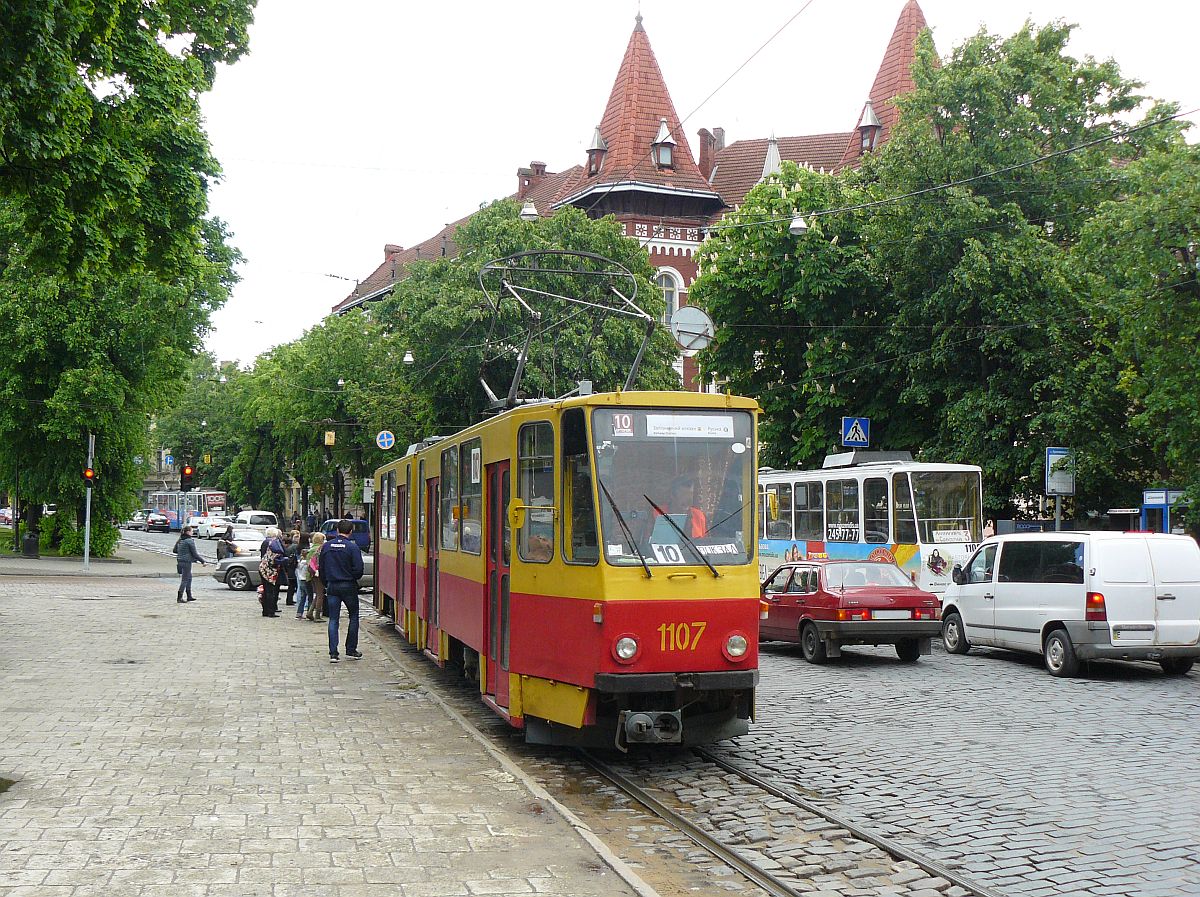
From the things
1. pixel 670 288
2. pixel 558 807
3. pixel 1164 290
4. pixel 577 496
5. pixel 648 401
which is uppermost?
pixel 670 288

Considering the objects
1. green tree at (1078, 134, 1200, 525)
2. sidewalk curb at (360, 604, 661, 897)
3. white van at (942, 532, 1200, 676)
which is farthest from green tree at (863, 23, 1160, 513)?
sidewalk curb at (360, 604, 661, 897)

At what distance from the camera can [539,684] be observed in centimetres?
1023

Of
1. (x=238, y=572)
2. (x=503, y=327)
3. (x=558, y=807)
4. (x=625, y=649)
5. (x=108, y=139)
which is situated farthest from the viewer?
(x=503, y=327)

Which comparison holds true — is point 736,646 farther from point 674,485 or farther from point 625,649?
point 674,485

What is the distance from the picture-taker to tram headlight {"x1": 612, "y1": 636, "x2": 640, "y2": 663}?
946 centimetres

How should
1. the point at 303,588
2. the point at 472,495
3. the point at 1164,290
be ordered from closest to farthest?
the point at 472,495 → the point at 1164,290 → the point at 303,588

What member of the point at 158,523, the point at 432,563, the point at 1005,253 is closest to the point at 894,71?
the point at 1005,253

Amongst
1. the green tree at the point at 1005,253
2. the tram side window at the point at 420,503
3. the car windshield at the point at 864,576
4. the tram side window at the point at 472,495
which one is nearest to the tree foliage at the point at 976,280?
the green tree at the point at 1005,253

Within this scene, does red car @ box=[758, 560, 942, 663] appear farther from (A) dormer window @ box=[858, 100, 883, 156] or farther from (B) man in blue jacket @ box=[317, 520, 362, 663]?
(A) dormer window @ box=[858, 100, 883, 156]

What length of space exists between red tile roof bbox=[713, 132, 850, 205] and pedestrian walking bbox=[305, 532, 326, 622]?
4816 centimetres

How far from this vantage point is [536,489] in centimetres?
1041

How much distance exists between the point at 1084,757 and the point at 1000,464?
22.0 metres

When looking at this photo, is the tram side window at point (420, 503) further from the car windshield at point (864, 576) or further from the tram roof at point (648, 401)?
the tram roof at point (648, 401)

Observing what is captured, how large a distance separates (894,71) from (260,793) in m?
59.8
